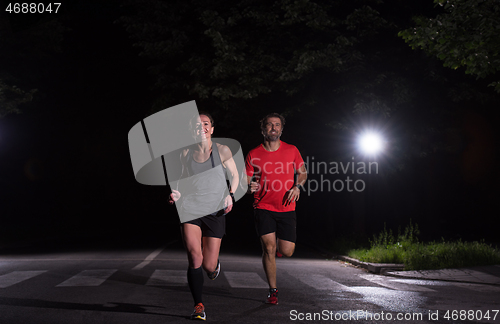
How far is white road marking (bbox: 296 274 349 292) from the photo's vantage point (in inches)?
360

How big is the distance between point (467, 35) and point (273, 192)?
22.4 ft

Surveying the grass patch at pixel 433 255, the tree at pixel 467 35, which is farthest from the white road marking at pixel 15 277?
the tree at pixel 467 35

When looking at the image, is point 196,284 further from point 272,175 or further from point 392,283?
point 392,283

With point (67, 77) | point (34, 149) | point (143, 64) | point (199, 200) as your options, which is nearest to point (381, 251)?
point (199, 200)

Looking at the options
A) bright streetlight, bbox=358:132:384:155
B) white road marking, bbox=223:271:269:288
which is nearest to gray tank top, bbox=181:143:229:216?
white road marking, bbox=223:271:269:288

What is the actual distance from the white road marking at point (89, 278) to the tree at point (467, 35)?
26.1ft

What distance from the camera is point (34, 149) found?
3184 centimetres

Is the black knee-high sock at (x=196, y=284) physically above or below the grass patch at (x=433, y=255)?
above

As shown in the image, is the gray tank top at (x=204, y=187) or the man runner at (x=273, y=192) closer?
the gray tank top at (x=204, y=187)

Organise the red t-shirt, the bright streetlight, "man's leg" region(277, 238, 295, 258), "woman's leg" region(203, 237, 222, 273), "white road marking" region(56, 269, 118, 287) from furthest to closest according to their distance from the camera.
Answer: the bright streetlight
"white road marking" region(56, 269, 118, 287)
"man's leg" region(277, 238, 295, 258)
the red t-shirt
"woman's leg" region(203, 237, 222, 273)

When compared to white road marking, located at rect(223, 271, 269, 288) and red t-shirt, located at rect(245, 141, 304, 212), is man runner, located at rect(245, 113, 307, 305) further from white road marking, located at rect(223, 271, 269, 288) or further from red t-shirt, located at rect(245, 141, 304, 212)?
white road marking, located at rect(223, 271, 269, 288)

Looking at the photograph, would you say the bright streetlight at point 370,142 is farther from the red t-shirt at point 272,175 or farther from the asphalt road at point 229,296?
the red t-shirt at point 272,175

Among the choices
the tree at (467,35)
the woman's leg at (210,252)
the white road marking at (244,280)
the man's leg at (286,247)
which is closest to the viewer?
the woman's leg at (210,252)

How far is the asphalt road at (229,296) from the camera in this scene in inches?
256
